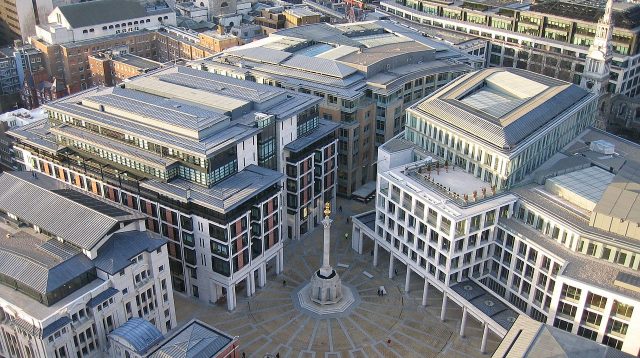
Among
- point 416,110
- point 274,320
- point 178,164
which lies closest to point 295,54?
point 416,110

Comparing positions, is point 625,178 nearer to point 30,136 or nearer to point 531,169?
point 531,169

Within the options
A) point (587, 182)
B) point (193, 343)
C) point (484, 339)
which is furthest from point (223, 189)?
point (587, 182)

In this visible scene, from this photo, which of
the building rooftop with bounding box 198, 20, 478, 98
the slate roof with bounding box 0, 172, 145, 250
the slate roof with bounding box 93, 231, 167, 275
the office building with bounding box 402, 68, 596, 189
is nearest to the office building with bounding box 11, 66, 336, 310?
the slate roof with bounding box 0, 172, 145, 250

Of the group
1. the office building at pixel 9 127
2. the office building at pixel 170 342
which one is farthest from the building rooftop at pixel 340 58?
the office building at pixel 170 342

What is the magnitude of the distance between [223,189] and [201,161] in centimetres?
626

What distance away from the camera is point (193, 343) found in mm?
89500

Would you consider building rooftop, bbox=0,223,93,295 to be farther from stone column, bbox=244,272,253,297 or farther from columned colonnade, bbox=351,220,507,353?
columned colonnade, bbox=351,220,507,353

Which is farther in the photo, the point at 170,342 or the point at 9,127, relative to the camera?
the point at 9,127

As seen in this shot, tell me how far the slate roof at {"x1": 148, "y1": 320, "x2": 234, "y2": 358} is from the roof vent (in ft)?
275

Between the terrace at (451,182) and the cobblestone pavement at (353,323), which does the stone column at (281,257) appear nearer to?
the cobblestone pavement at (353,323)

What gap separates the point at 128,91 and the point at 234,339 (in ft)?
211

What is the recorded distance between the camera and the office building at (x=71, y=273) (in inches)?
3563

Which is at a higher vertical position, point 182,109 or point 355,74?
point 182,109

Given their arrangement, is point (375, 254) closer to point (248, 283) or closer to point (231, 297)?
point (248, 283)
